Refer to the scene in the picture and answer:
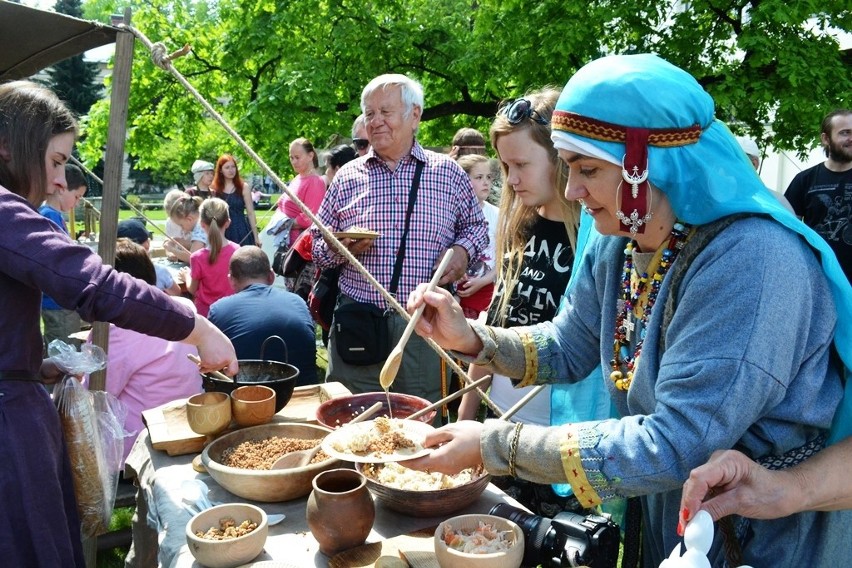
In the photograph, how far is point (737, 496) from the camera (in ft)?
3.86

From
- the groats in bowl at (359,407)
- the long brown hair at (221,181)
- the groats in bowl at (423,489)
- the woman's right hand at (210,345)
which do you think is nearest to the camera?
the groats in bowl at (423,489)

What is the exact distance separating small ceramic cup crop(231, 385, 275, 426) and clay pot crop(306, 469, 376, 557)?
0.59 m

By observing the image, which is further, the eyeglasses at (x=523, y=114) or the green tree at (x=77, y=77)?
the green tree at (x=77, y=77)

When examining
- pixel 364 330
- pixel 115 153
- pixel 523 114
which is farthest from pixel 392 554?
pixel 115 153

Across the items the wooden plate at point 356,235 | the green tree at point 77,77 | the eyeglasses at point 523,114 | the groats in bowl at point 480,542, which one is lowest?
the groats in bowl at point 480,542

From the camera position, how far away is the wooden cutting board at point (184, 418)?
210cm

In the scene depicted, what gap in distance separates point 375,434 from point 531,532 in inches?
16.7

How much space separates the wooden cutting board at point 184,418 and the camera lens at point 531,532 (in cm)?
80

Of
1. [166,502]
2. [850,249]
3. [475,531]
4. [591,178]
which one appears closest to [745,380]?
[591,178]

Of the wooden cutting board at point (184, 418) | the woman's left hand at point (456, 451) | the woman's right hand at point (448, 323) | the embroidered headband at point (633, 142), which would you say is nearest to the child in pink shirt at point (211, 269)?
the wooden cutting board at point (184, 418)

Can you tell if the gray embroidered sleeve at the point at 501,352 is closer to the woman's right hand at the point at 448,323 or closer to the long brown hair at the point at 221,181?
the woman's right hand at the point at 448,323

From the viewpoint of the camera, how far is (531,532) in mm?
1483

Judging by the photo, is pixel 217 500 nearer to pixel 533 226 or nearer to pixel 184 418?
pixel 184 418

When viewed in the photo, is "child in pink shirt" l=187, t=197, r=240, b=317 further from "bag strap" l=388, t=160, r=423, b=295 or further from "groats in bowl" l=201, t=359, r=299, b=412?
"groats in bowl" l=201, t=359, r=299, b=412
